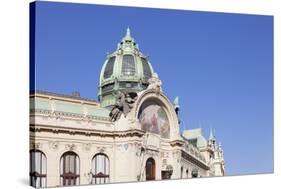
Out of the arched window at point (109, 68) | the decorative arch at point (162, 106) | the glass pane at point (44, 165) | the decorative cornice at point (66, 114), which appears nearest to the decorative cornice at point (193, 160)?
the decorative arch at point (162, 106)

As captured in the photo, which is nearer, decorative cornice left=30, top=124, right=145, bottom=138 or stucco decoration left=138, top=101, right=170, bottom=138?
decorative cornice left=30, top=124, right=145, bottom=138

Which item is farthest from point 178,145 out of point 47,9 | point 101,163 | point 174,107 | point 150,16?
point 47,9

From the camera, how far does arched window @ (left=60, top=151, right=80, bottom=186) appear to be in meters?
14.0

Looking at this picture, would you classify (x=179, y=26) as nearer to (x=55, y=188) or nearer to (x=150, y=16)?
(x=150, y=16)

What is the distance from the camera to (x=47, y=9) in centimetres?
1335

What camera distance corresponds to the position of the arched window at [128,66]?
15.6m

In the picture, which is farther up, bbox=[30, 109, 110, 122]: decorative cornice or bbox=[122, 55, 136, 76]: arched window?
bbox=[122, 55, 136, 76]: arched window

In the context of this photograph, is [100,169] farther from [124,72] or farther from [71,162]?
[124,72]

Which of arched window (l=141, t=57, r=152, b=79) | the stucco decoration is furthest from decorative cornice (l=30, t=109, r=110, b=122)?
arched window (l=141, t=57, r=152, b=79)

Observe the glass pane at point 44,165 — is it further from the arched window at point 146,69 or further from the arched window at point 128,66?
the arched window at point 146,69

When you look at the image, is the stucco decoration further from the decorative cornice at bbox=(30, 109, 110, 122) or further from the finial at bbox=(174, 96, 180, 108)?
the decorative cornice at bbox=(30, 109, 110, 122)

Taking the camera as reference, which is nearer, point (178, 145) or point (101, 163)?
point (101, 163)

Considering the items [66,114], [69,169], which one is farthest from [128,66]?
[69,169]

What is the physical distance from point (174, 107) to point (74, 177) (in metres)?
3.27
